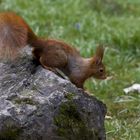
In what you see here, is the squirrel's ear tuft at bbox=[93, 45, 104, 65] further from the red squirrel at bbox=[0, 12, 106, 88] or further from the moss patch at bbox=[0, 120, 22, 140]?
the moss patch at bbox=[0, 120, 22, 140]

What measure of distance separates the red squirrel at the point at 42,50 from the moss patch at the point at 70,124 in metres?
0.45

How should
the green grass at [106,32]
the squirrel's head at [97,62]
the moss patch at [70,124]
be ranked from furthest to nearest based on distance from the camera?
the green grass at [106,32] < the squirrel's head at [97,62] < the moss patch at [70,124]

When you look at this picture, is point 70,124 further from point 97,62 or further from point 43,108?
point 97,62

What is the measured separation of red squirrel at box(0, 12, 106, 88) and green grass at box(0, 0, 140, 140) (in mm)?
782

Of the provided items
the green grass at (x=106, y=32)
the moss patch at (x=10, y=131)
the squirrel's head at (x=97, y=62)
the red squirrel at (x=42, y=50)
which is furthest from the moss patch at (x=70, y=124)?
the green grass at (x=106, y=32)

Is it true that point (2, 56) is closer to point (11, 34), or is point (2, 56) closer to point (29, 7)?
point (11, 34)

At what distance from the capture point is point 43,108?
395 centimetres

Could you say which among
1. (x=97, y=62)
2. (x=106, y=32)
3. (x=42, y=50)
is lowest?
(x=106, y=32)

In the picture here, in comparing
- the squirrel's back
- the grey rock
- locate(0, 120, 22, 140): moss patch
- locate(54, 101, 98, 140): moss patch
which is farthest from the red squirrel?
locate(0, 120, 22, 140): moss patch

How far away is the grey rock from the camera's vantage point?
3887 millimetres

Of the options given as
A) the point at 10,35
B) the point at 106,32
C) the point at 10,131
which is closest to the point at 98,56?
the point at 10,35

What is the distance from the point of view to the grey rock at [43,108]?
3887mm

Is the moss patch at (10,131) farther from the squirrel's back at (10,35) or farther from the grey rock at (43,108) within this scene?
the squirrel's back at (10,35)

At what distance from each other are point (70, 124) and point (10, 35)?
0.72m
